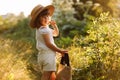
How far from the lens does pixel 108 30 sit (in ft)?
33.2

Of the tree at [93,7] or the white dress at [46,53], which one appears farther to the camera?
the tree at [93,7]

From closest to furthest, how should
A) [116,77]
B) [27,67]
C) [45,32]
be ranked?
[45,32], [116,77], [27,67]

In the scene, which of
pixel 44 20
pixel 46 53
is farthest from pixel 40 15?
pixel 46 53

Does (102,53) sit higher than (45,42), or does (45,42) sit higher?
(45,42)

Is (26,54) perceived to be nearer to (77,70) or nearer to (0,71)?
(77,70)

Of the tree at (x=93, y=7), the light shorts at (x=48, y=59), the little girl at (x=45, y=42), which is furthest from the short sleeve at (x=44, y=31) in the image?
the tree at (x=93, y=7)

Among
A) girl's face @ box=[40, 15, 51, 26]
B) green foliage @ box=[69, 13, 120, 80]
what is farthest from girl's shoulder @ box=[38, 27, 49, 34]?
green foliage @ box=[69, 13, 120, 80]

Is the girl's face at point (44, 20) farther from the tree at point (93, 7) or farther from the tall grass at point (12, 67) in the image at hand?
the tree at point (93, 7)

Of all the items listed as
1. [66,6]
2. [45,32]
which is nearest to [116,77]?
[45,32]

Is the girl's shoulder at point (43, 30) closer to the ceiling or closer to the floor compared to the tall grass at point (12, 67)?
closer to the ceiling

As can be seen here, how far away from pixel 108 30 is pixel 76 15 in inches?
448

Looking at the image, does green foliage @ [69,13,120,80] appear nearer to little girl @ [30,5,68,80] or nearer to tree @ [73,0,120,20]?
little girl @ [30,5,68,80]

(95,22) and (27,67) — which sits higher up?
(95,22)

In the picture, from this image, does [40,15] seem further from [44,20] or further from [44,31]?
[44,31]
